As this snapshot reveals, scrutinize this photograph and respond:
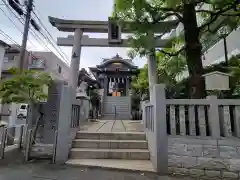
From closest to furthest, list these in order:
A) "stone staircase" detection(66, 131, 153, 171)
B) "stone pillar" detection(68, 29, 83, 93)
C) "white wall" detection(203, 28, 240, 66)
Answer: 1. "stone staircase" detection(66, 131, 153, 171)
2. "white wall" detection(203, 28, 240, 66)
3. "stone pillar" detection(68, 29, 83, 93)

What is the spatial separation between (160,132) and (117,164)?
1094mm

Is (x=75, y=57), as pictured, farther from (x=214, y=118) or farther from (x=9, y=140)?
(x=214, y=118)

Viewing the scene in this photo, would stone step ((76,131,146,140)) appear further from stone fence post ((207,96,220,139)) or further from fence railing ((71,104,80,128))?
stone fence post ((207,96,220,139))

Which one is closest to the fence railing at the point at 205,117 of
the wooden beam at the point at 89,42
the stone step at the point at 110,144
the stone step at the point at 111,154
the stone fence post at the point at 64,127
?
the stone step at the point at 111,154

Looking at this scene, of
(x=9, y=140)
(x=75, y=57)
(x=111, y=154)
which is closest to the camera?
(x=111, y=154)

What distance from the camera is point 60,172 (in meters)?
3.02

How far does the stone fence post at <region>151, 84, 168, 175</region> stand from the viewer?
3041 mm

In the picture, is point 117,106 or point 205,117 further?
point 117,106

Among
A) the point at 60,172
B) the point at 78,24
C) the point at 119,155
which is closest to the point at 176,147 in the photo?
the point at 119,155

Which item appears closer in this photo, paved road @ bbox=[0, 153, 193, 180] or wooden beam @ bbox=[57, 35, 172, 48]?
paved road @ bbox=[0, 153, 193, 180]

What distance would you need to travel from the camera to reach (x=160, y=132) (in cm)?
311

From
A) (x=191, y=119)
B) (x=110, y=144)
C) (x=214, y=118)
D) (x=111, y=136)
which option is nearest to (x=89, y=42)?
(x=111, y=136)

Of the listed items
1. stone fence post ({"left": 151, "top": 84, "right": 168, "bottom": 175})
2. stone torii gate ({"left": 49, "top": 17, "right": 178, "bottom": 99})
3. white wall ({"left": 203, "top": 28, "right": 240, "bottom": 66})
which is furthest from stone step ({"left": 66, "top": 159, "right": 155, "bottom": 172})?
white wall ({"left": 203, "top": 28, "right": 240, "bottom": 66})

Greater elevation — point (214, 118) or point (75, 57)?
point (75, 57)
